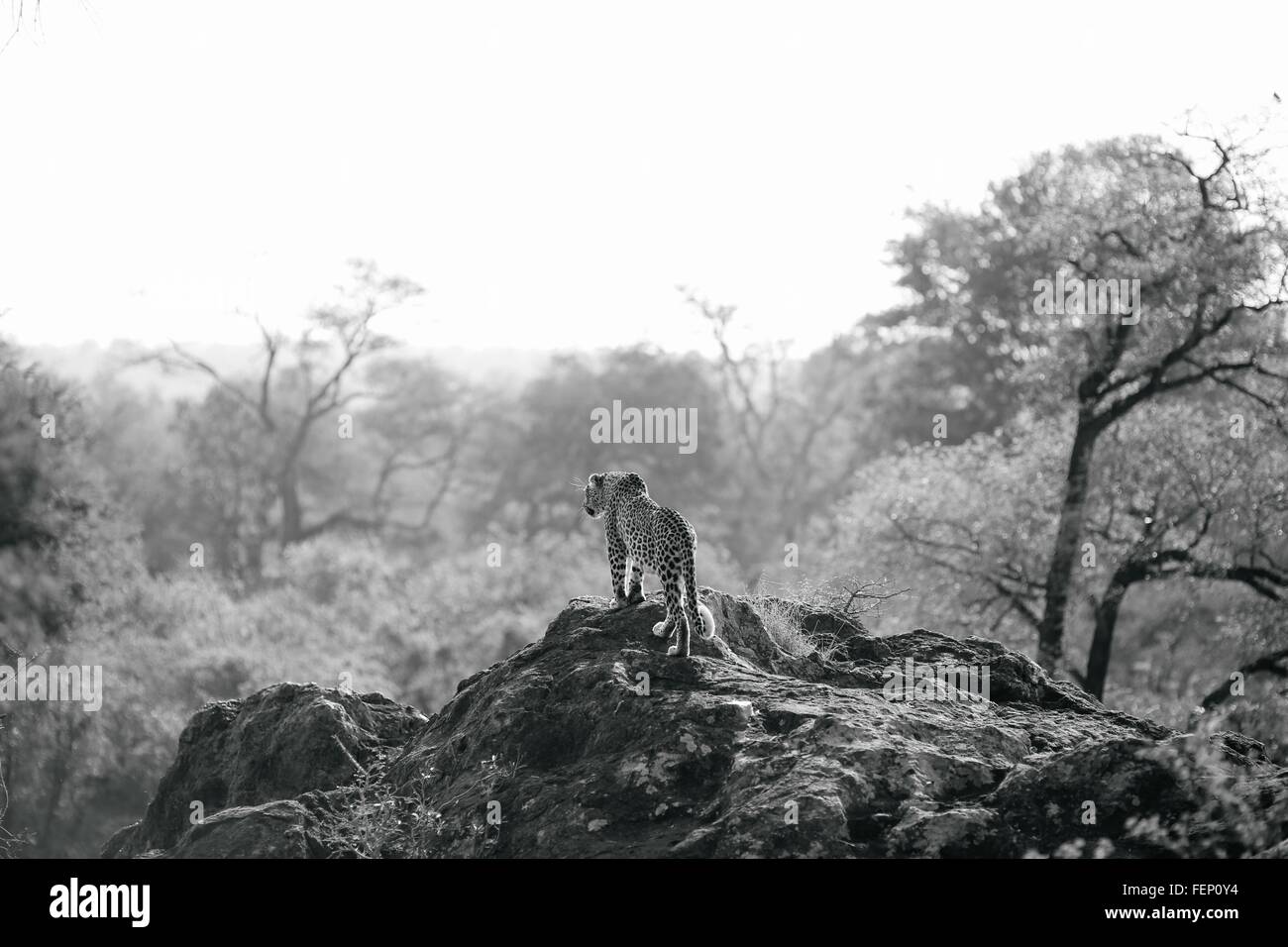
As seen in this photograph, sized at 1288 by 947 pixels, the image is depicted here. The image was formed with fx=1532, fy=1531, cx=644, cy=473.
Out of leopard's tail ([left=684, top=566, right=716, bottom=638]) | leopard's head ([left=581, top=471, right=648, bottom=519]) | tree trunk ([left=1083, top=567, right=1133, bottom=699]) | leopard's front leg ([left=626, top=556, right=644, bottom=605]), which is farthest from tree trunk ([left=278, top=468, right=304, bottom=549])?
leopard's tail ([left=684, top=566, right=716, bottom=638])

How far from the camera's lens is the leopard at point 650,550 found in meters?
12.3

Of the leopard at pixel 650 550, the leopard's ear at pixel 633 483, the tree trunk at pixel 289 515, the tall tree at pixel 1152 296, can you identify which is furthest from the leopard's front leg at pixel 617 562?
the tree trunk at pixel 289 515

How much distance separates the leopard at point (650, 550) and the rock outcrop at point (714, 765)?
0.20 m

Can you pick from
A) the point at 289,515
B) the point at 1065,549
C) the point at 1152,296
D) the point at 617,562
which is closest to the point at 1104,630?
the point at 1065,549

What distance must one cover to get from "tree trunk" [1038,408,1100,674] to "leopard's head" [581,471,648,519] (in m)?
15.9

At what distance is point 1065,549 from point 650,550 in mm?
17434

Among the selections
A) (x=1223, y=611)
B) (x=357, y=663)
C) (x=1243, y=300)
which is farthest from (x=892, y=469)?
(x=357, y=663)

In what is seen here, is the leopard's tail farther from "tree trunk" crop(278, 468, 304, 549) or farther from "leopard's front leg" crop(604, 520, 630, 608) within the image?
"tree trunk" crop(278, 468, 304, 549)

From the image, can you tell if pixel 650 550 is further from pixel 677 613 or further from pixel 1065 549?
pixel 1065 549

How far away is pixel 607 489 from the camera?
14.4 meters

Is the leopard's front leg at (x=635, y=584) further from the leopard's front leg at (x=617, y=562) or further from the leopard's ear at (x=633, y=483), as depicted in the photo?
the leopard's ear at (x=633, y=483)
